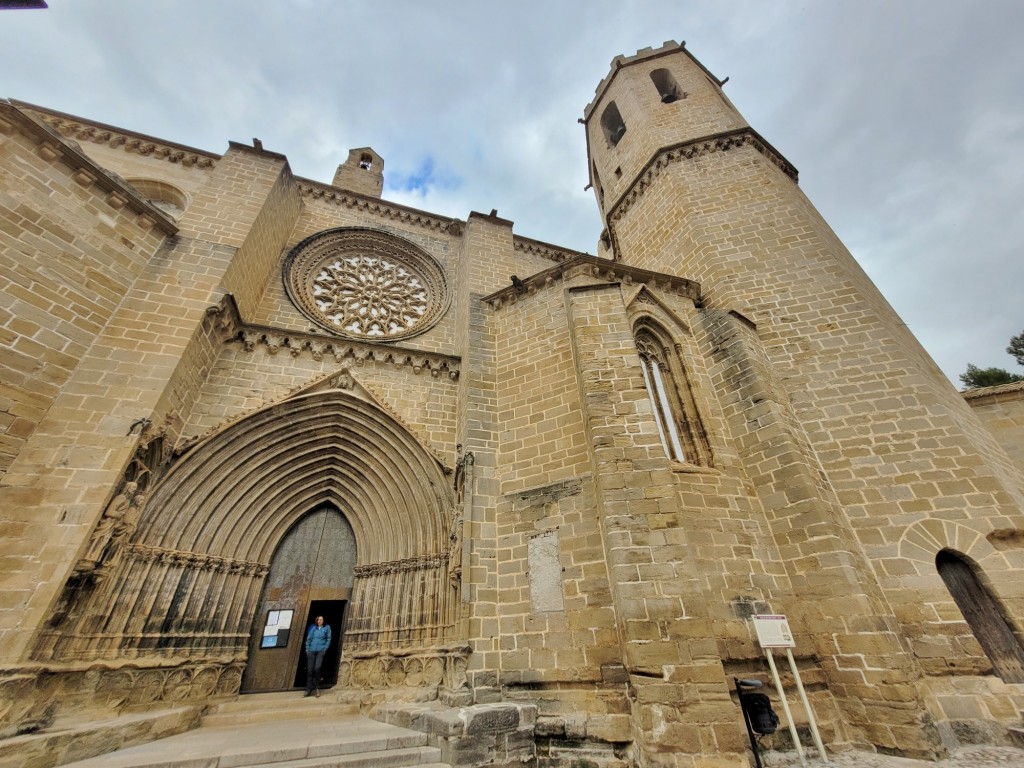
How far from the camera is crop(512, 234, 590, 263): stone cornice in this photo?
11.2m

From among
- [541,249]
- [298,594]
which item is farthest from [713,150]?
[298,594]

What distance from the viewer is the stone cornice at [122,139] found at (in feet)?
29.0

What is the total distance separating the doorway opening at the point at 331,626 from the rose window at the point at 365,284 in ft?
15.4

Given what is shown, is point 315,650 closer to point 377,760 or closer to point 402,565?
point 402,565

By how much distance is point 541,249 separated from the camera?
11.5 m

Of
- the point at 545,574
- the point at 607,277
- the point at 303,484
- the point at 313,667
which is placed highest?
the point at 607,277

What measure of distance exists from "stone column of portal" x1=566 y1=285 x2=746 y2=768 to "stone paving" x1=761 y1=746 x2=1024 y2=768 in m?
0.70

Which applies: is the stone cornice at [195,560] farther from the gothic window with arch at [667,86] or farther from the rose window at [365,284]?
the gothic window with arch at [667,86]

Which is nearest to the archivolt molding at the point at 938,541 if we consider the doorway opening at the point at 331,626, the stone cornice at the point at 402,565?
the stone cornice at the point at 402,565

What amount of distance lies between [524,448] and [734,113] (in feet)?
35.3

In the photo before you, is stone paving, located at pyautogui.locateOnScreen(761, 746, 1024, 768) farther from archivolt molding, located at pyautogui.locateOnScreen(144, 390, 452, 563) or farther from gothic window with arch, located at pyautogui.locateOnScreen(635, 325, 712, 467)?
archivolt molding, located at pyautogui.locateOnScreen(144, 390, 452, 563)

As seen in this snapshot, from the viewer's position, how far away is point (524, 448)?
6086 mm

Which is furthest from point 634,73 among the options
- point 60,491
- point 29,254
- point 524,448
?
point 60,491

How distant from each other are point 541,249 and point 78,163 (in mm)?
8787
